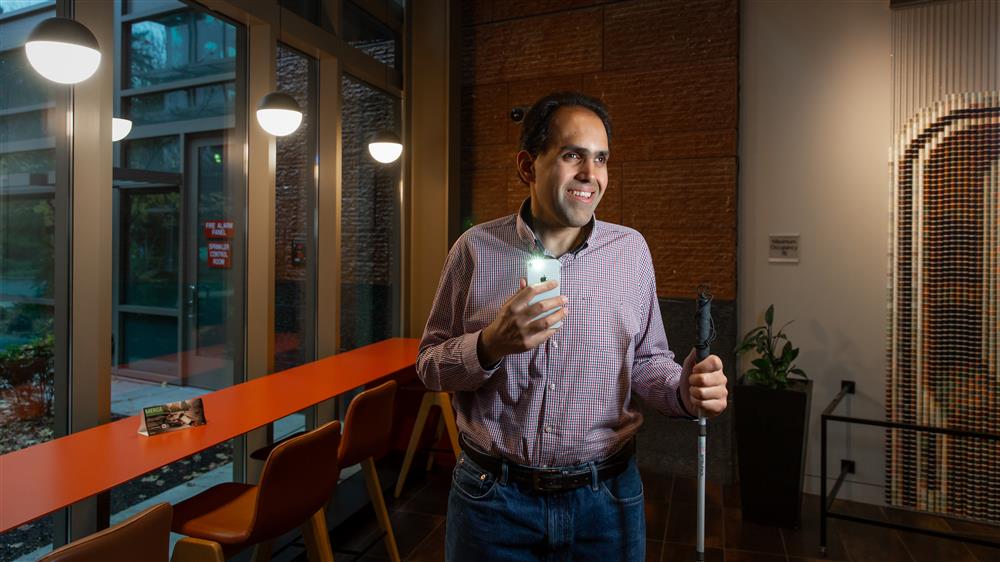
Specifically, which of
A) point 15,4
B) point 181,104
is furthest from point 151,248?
point 15,4

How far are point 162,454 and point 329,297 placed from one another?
206 centimetres

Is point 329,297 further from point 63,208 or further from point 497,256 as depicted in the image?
point 497,256

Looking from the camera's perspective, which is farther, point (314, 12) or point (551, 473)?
point (314, 12)

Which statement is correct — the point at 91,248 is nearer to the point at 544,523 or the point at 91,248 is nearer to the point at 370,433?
the point at 370,433

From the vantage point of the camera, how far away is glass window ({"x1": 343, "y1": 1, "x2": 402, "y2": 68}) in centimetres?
435

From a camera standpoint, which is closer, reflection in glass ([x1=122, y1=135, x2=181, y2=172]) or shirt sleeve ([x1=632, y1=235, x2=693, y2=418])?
shirt sleeve ([x1=632, y1=235, x2=693, y2=418])

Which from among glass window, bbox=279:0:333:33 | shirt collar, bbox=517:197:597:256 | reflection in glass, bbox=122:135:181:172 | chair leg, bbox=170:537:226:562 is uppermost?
glass window, bbox=279:0:333:33

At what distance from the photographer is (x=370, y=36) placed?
463 centimetres

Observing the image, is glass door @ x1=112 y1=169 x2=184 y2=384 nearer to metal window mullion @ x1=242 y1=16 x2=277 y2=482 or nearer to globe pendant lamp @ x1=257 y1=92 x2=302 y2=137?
metal window mullion @ x1=242 y1=16 x2=277 y2=482

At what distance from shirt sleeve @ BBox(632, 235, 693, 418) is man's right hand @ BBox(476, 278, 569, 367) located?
367 millimetres

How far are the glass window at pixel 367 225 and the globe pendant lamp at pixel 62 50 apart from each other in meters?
2.31

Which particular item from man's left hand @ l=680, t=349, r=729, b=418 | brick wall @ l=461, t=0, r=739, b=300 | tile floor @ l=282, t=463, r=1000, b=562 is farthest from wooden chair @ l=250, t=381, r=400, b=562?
brick wall @ l=461, t=0, r=739, b=300

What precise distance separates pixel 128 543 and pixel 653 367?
1305 millimetres

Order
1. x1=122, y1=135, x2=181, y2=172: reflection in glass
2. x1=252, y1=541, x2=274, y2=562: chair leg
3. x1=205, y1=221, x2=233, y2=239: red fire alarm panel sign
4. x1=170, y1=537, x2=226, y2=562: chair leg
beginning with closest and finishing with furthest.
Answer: x1=170, y1=537, x2=226, y2=562: chair leg, x1=252, y1=541, x2=274, y2=562: chair leg, x1=122, y1=135, x2=181, y2=172: reflection in glass, x1=205, y1=221, x2=233, y2=239: red fire alarm panel sign
